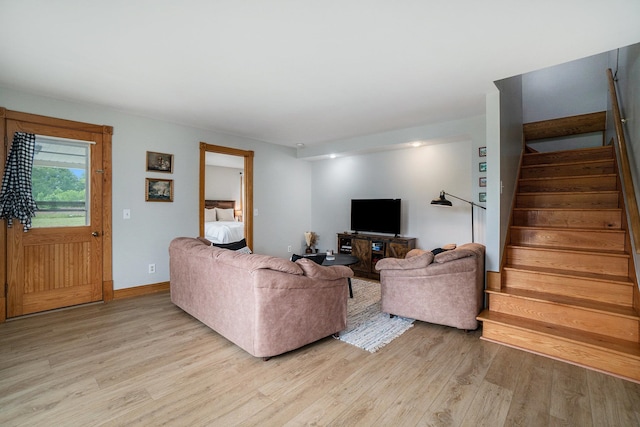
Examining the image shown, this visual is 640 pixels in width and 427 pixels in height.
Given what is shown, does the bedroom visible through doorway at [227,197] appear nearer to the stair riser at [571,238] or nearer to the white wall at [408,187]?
the white wall at [408,187]

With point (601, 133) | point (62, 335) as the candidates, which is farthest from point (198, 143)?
point (601, 133)

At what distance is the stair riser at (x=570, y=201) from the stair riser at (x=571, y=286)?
118 cm

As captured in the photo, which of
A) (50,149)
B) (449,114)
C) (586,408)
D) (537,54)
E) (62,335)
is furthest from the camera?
(449,114)

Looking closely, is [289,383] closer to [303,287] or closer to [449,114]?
[303,287]

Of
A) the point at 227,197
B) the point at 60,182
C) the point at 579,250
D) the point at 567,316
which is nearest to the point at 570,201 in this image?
the point at 579,250

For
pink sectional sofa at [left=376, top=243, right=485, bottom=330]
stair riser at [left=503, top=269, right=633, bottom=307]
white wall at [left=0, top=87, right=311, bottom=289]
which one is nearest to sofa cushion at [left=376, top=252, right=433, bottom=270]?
pink sectional sofa at [left=376, top=243, right=485, bottom=330]

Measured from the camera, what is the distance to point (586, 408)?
1.79 metres

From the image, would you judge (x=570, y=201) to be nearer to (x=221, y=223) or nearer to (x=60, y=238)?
(x=60, y=238)

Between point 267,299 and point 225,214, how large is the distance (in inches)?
243

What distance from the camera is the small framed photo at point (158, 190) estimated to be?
402cm

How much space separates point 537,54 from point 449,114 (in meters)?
1.44

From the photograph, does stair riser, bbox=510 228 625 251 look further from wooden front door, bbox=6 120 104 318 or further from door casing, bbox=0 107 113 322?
wooden front door, bbox=6 120 104 318

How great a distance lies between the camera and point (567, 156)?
13.6ft

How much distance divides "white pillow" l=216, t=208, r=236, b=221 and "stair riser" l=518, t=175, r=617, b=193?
6.56 meters
